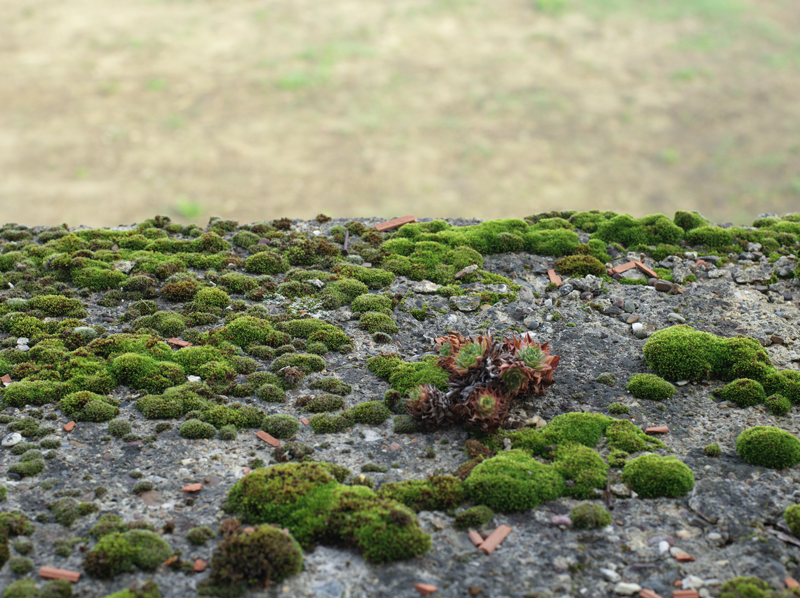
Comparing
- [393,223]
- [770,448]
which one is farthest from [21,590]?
[393,223]

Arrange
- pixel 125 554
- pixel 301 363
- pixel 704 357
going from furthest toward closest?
pixel 301 363
pixel 704 357
pixel 125 554

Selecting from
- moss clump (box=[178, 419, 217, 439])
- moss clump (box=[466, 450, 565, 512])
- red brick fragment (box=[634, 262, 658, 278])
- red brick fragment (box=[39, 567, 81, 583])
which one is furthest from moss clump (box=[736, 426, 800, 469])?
red brick fragment (box=[39, 567, 81, 583])

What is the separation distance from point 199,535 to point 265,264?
6.19 meters

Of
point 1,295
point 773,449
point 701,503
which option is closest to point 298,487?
point 701,503

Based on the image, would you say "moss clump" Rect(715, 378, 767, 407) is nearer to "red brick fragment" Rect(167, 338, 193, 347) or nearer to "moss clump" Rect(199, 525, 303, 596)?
"moss clump" Rect(199, 525, 303, 596)

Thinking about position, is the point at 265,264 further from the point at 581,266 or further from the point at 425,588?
the point at 425,588

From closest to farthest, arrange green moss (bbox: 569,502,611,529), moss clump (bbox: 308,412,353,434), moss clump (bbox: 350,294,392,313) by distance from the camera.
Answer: green moss (bbox: 569,502,611,529)
moss clump (bbox: 308,412,353,434)
moss clump (bbox: 350,294,392,313)

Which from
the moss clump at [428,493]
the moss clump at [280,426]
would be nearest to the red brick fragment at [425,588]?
the moss clump at [428,493]

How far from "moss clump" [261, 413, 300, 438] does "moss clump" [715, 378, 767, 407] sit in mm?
5279

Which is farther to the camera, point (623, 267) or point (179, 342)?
point (623, 267)

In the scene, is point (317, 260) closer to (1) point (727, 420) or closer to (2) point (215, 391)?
(2) point (215, 391)

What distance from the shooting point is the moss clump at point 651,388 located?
8.28 metres

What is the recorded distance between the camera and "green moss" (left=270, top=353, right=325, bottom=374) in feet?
29.3

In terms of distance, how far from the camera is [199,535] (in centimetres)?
605
